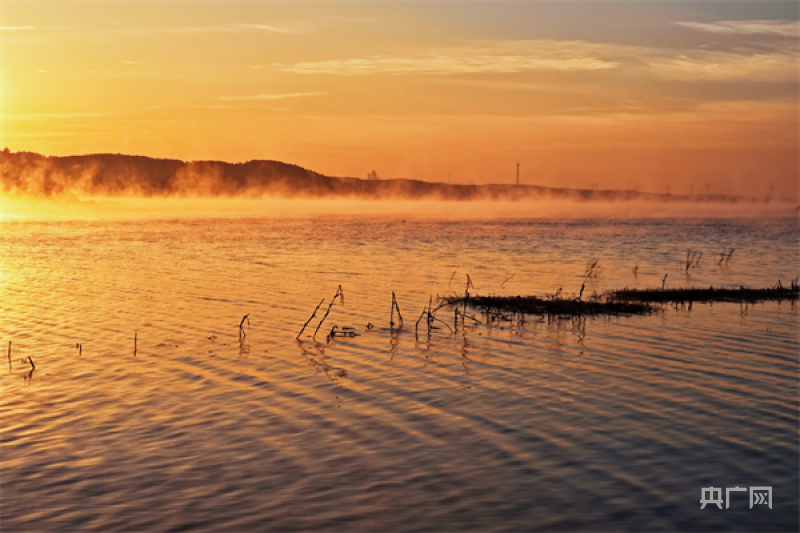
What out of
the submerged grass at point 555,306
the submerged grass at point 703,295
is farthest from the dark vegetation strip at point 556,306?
the submerged grass at point 703,295

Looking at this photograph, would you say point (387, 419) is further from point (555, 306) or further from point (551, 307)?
point (555, 306)

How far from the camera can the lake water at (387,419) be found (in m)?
13.3

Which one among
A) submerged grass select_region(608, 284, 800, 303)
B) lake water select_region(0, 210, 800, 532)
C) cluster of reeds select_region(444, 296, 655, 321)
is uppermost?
submerged grass select_region(608, 284, 800, 303)

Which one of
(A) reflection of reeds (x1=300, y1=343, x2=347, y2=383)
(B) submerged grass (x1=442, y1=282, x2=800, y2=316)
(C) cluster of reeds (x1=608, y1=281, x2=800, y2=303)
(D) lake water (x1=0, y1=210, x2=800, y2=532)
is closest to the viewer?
(D) lake water (x1=0, y1=210, x2=800, y2=532)

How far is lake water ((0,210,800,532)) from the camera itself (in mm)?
13312

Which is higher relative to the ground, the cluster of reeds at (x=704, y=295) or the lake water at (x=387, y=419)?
the cluster of reeds at (x=704, y=295)

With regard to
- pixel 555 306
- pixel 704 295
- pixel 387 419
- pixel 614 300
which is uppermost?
pixel 704 295

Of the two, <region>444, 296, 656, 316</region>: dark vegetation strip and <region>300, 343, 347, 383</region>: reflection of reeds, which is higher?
<region>444, 296, 656, 316</region>: dark vegetation strip

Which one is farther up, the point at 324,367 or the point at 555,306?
the point at 555,306

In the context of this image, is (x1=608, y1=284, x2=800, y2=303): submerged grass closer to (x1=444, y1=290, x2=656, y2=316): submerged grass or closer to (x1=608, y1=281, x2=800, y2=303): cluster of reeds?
(x1=608, y1=281, x2=800, y2=303): cluster of reeds

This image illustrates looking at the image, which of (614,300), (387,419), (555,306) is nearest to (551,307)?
(555,306)

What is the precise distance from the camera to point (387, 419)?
60.8 feet

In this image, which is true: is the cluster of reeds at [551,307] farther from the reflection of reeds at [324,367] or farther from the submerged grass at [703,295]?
the reflection of reeds at [324,367]

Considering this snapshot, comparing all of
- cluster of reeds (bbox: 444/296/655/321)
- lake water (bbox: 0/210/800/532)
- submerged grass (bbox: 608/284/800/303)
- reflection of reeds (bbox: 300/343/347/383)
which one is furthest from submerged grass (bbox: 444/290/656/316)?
reflection of reeds (bbox: 300/343/347/383)
